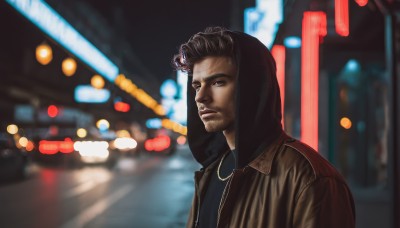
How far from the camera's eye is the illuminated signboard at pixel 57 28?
1495 centimetres

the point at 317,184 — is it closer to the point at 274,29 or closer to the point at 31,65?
the point at 274,29

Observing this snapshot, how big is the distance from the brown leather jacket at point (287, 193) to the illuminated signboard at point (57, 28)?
44.4ft

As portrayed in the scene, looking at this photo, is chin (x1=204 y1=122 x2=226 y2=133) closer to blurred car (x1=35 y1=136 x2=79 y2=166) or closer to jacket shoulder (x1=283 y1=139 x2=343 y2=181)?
jacket shoulder (x1=283 y1=139 x2=343 y2=181)

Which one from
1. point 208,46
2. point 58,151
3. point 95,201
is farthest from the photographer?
point 58,151

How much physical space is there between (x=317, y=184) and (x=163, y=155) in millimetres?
36870

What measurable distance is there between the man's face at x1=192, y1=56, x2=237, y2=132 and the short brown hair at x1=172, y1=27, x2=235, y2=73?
0.03m

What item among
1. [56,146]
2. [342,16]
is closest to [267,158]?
[342,16]

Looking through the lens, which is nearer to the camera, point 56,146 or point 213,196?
point 213,196

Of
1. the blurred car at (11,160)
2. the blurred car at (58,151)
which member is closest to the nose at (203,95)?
the blurred car at (11,160)

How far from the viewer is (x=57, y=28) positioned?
18.1 meters

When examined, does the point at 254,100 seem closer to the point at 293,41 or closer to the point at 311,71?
the point at 311,71

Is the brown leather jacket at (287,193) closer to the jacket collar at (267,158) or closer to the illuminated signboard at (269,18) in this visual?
the jacket collar at (267,158)

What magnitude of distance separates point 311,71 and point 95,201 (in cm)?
566

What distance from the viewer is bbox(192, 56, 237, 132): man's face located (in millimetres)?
1972
